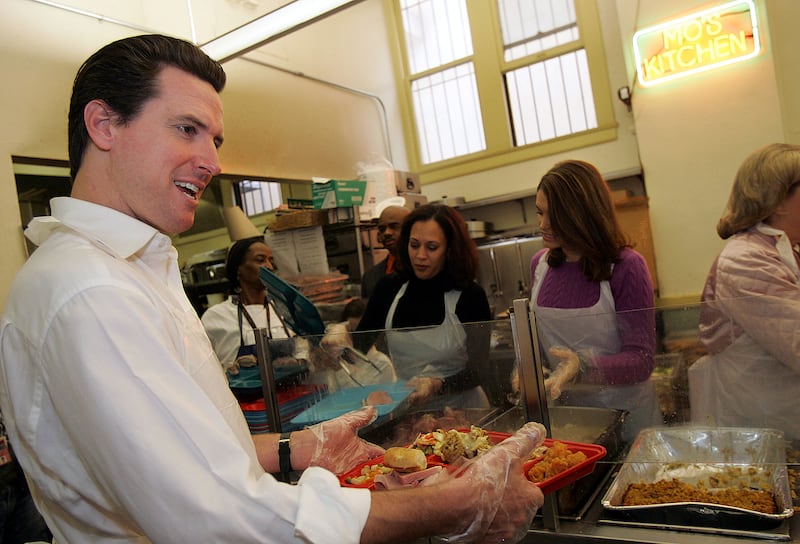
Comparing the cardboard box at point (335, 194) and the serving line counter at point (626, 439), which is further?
the cardboard box at point (335, 194)

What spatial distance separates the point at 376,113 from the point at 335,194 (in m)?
2.42

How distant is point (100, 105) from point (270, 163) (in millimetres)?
4183

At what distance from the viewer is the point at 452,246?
244 cm

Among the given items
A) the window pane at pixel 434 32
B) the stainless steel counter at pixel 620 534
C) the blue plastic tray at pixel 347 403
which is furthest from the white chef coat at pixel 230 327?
the window pane at pixel 434 32

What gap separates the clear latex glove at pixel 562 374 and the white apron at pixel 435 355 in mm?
210

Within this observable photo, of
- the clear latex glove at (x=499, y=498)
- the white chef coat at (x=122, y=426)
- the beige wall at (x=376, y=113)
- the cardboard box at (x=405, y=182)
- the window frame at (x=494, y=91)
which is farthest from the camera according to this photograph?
the window frame at (x=494, y=91)

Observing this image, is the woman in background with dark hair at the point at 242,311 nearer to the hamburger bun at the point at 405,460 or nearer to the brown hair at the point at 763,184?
the hamburger bun at the point at 405,460

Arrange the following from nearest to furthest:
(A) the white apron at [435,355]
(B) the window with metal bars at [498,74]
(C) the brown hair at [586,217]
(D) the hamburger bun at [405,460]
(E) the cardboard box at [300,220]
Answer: (D) the hamburger bun at [405,460] → (A) the white apron at [435,355] → (C) the brown hair at [586,217] → (E) the cardboard box at [300,220] → (B) the window with metal bars at [498,74]

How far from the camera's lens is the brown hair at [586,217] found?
6.48ft

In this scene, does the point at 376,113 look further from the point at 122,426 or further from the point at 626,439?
the point at 122,426

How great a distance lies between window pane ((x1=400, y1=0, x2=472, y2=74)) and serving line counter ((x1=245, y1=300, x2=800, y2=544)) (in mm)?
5379

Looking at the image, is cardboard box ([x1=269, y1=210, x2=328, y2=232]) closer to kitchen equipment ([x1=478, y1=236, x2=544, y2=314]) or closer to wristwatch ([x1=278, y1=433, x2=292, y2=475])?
kitchen equipment ([x1=478, y1=236, x2=544, y2=314])

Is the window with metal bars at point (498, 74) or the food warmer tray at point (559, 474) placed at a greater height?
the window with metal bars at point (498, 74)

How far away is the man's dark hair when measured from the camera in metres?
0.98
